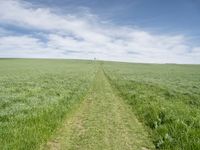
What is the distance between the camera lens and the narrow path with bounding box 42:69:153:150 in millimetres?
8852

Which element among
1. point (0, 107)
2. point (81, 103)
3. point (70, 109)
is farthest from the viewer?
point (81, 103)

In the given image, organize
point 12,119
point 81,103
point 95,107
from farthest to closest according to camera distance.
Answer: point 81,103 < point 95,107 < point 12,119

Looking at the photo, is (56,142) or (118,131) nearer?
(56,142)

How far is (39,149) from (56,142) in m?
0.91

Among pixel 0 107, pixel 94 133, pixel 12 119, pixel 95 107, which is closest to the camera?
pixel 94 133

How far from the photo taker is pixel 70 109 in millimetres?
14742

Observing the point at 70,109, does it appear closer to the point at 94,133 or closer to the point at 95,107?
the point at 95,107

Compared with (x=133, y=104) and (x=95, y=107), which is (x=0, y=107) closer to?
(x=95, y=107)

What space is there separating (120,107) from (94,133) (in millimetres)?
6071

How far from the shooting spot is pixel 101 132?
1040cm

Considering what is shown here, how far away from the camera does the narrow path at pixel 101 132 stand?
8852mm

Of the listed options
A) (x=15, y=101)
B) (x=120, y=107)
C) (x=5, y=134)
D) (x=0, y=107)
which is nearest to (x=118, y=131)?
(x=5, y=134)

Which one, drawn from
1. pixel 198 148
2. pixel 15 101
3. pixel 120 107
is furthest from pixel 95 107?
pixel 198 148

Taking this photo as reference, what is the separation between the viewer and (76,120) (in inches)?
492
